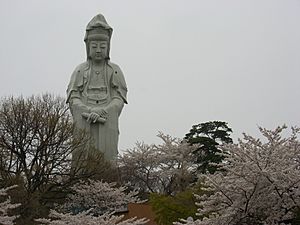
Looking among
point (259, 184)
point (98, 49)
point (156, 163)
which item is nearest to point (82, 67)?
point (98, 49)

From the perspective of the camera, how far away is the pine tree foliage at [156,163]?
3212 cm

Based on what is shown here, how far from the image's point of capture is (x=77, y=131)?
929 inches

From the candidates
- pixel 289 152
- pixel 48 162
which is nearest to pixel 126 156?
pixel 48 162

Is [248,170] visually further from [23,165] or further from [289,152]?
[23,165]

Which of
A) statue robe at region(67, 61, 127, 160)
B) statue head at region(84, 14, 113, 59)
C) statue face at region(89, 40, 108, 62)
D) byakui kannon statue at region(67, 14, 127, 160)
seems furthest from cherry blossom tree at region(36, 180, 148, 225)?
statue head at region(84, 14, 113, 59)

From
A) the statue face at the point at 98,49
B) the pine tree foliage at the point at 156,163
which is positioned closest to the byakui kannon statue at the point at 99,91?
the statue face at the point at 98,49

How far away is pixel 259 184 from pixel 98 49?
1892 cm

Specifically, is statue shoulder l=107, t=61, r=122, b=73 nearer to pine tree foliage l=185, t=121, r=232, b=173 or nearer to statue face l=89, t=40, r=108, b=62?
statue face l=89, t=40, r=108, b=62

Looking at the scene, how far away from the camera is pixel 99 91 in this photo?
28.6 metres

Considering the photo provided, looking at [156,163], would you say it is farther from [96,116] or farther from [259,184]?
[259,184]

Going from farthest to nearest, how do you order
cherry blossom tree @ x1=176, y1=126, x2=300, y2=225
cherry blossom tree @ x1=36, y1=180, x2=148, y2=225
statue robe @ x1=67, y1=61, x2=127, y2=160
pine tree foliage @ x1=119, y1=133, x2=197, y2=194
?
pine tree foliage @ x1=119, y1=133, x2=197, y2=194 → statue robe @ x1=67, y1=61, x2=127, y2=160 → cherry blossom tree @ x1=36, y1=180, x2=148, y2=225 → cherry blossom tree @ x1=176, y1=126, x2=300, y2=225

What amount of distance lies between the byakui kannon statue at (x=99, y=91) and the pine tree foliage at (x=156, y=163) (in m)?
4.07

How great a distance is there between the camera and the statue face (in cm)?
2856

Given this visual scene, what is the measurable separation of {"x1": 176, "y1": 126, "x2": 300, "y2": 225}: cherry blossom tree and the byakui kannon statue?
16465 mm
